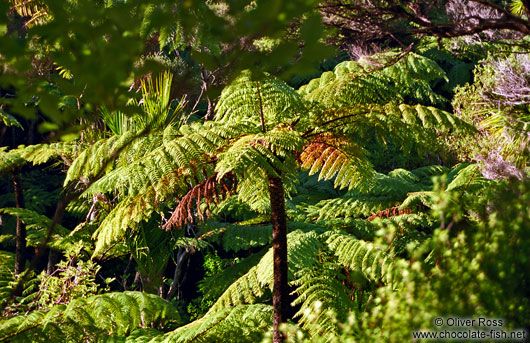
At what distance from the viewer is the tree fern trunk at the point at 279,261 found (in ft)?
7.39

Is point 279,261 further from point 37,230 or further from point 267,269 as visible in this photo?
point 37,230

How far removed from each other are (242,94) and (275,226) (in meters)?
0.76

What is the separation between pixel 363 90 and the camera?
2.71m

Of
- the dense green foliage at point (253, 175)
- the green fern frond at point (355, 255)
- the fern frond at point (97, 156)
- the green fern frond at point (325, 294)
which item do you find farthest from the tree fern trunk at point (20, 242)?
the green fern frond at point (355, 255)

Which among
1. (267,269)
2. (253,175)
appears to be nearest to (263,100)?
(253,175)

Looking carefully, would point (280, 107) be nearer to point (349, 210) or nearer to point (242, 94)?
point (242, 94)

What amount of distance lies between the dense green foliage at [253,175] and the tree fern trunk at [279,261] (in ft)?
0.45

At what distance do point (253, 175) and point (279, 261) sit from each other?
0.45 metres

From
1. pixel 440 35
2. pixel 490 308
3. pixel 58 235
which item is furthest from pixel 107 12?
pixel 58 235

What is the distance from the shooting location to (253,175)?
2129 mm

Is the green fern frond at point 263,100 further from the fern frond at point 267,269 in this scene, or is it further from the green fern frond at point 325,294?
the green fern frond at point 325,294

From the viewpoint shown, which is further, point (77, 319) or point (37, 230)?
point (37, 230)

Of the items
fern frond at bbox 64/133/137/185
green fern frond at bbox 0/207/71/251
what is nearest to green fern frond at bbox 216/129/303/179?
fern frond at bbox 64/133/137/185

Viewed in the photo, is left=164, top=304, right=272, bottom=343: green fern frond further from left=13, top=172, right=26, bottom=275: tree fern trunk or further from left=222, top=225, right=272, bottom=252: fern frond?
left=13, top=172, right=26, bottom=275: tree fern trunk
